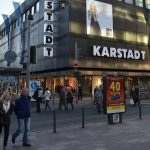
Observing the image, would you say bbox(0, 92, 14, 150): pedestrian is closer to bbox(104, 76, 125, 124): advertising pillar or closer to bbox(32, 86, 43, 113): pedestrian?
bbox(104, 76, 125, 124): advertising pillar

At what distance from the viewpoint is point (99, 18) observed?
46.8m

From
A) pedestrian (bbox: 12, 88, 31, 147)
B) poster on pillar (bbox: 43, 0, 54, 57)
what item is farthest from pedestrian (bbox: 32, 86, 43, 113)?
poster on pillar (bbox: 43, 0, 54, 57)

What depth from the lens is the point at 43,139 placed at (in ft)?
40.8

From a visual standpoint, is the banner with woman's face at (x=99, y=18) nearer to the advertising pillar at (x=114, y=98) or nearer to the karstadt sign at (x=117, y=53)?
the karstadt sign at (x=117, y=53)

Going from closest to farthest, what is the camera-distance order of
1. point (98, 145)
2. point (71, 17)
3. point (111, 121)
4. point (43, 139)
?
point (98, 145), point (43, 139), point (111, 121), point (71, 17)

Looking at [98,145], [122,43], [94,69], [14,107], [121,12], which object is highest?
[121,12]

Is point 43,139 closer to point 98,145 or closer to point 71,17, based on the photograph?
point 98,145

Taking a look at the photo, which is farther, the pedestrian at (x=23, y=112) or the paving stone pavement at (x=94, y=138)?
the pedestrian at (x=23, y=112)

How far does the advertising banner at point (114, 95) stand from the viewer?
16.5 metres

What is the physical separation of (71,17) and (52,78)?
10090 millimetres

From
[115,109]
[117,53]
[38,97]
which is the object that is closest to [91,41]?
[117,53]

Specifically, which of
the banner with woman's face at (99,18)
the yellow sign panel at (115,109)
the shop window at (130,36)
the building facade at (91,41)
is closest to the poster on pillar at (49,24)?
the building facade at (91,41)

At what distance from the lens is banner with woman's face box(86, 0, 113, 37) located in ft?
150

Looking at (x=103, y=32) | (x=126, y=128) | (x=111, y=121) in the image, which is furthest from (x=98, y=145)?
(x=103, y=32)
